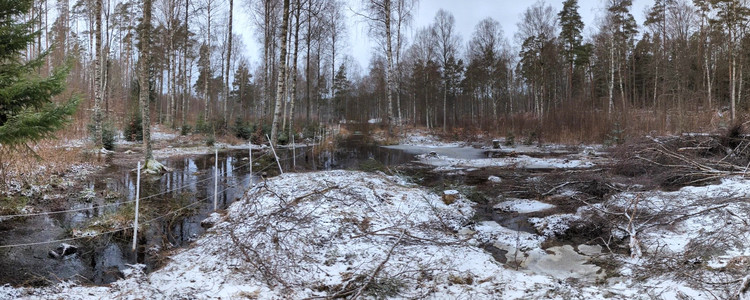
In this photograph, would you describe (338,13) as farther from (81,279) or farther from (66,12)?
(81,279)

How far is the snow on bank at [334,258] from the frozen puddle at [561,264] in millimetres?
298

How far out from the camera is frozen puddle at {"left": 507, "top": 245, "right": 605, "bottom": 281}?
4.39 meters

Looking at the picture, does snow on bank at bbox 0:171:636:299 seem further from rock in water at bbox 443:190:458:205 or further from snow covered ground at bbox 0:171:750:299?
rock in water at bbox 443:190:458:205

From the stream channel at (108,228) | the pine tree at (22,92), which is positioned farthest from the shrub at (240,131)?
the pine tree at (22,92)

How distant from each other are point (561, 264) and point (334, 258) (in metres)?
2.89

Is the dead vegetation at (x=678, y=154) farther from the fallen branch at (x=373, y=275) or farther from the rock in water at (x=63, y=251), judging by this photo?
the rock in water at (x=63, y=251)

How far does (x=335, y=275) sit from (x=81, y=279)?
9.50 ft

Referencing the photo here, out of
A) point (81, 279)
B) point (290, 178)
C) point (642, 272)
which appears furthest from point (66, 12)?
point (642, 272)

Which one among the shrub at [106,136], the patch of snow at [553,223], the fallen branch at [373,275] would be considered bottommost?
the fallen branch at [373,275]

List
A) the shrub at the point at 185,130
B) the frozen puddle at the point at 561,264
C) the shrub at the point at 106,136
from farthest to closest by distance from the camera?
the shrub at the point at 185,130
the shrub at the point at 106,136
the frozen puddle at the point at 561,264

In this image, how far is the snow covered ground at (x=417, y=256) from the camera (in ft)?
12.3

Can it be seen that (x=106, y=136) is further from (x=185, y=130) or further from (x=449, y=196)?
(x=449, y=196)

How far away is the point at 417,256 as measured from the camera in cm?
475

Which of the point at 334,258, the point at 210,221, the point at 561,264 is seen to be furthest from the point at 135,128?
the point at 561,264
